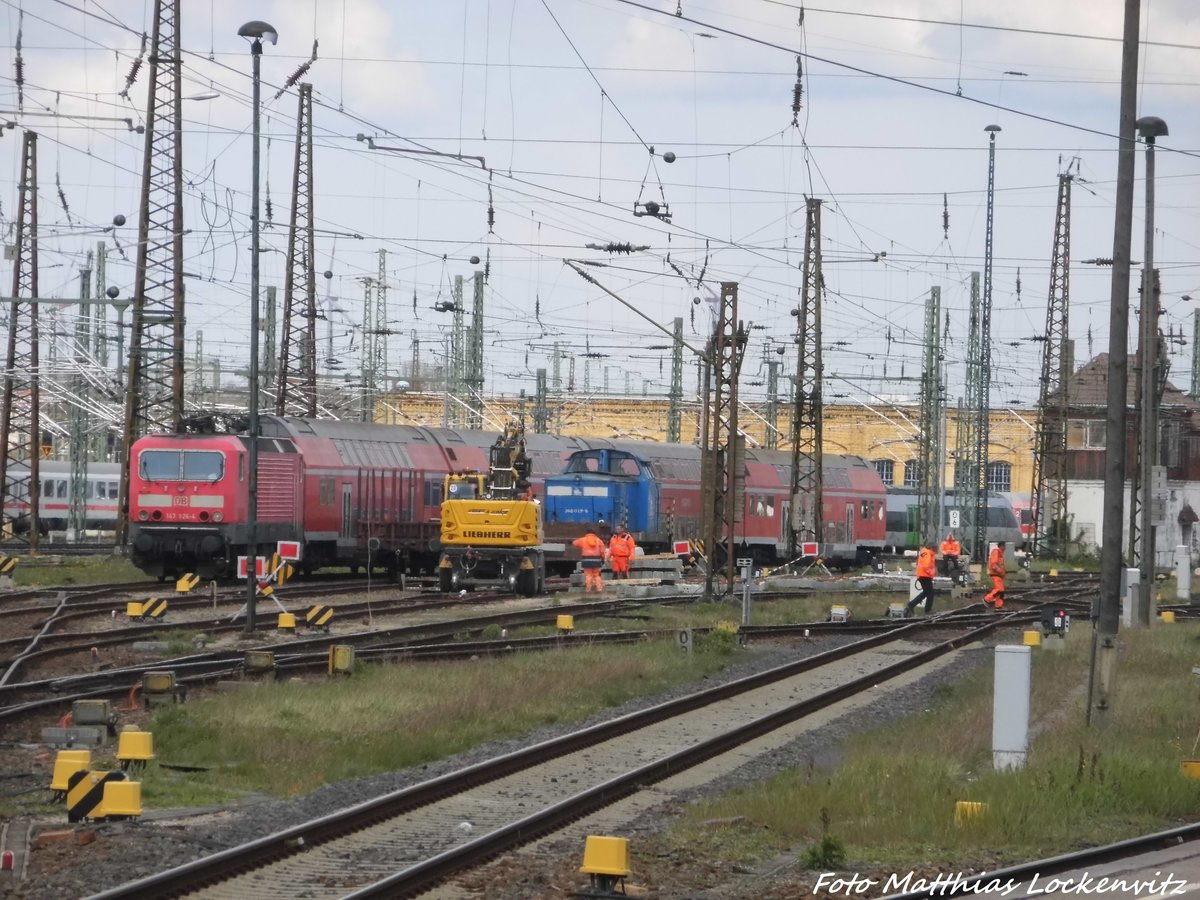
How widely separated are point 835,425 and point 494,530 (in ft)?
191

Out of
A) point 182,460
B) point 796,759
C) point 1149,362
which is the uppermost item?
point 1149,362

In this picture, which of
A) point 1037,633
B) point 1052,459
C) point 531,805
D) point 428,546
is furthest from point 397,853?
point 1052,459

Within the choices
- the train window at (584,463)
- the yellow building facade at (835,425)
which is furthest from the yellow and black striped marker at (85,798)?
the yellow building facade at (835,425)

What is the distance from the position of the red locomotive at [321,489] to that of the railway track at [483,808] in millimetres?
19191

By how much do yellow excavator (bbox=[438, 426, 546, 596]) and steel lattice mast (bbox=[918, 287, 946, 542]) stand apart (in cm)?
2100

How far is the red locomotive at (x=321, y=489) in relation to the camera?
39625 mm

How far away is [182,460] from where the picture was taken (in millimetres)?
40031

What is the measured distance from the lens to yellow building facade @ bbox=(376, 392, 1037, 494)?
309 feet

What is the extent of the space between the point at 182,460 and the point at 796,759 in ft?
84.3

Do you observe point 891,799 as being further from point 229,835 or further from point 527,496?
point 527,496

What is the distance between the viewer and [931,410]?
60656mm

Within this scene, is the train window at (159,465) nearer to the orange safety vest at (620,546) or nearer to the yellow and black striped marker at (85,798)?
the orange safety vest at (620,546)

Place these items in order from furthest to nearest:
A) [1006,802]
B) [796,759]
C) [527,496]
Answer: [527,496] → [796,759] → [1006,802]

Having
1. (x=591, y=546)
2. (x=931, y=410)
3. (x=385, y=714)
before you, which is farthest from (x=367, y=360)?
(x=385, y=714)
